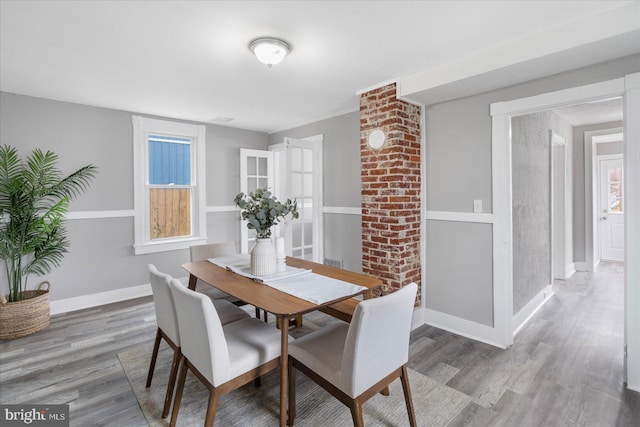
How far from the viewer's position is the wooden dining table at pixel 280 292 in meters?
1.61

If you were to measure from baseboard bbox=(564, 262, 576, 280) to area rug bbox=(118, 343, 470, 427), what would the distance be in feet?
12.4

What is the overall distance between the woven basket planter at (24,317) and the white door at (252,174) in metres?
2.41

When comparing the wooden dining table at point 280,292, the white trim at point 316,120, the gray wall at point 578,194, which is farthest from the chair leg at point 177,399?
the gray wall at point 578,194

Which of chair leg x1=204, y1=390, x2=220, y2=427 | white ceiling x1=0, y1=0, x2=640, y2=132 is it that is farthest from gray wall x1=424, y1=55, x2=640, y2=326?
chair leg x1=204, y1=390, x2=220, y2=427

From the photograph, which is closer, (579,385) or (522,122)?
(579,385)

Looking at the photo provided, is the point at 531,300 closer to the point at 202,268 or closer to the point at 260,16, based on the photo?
the point at 202,268

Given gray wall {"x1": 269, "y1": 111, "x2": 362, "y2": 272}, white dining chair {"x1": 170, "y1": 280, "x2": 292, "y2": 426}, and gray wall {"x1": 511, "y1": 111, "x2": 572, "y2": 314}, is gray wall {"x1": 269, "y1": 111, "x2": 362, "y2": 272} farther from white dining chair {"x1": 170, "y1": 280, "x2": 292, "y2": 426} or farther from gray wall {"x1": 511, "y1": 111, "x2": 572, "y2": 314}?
white dining chair {"x1": 170, "y1": 280, "x2": 292, "y2": 426}

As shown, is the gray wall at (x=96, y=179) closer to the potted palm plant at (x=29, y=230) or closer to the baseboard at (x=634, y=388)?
the potted palm plant at (x=29, y=230)

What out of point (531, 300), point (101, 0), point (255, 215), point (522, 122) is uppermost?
point (101, 0)

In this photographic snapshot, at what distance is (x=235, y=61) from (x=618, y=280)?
578 cm

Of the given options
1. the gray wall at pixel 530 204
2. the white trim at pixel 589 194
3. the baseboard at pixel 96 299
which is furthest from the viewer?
the white trim at pixel 589 194

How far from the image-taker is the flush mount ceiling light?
211 centimetres

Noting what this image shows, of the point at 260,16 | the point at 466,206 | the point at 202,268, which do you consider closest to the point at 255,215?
the point at 202,268

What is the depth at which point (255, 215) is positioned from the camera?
7.30 ft
